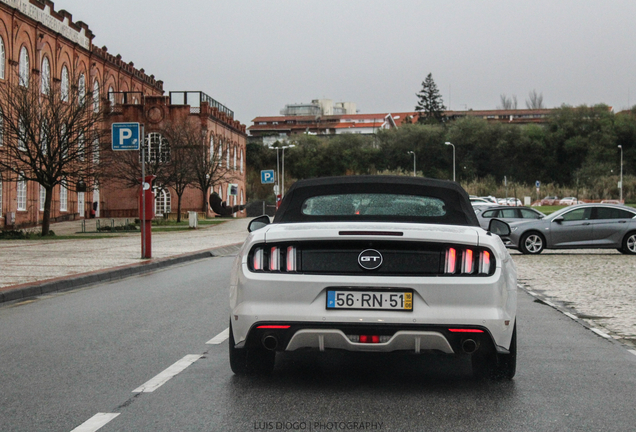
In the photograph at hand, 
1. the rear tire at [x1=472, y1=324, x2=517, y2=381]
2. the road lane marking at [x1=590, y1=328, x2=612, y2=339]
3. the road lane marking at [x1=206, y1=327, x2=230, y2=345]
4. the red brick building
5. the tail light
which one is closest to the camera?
the tail light

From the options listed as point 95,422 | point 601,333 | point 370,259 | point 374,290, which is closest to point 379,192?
point 370,259

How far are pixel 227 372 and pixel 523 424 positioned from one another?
2.42 meters

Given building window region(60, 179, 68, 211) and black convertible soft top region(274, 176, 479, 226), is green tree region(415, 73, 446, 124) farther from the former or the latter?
black convertible soft top region(274, 176, 479, 226)

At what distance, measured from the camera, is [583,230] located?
22.4m

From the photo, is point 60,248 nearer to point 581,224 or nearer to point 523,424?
point 581,224

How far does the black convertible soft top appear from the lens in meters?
6.30

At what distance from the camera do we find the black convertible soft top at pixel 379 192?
20.7 feet

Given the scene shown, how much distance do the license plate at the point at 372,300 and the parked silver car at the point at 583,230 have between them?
18.1 metres

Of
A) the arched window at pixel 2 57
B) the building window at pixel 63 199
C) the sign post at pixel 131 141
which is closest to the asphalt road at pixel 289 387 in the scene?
the sign post at pixel 131 141

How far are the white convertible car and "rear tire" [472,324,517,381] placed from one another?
0.56 ft

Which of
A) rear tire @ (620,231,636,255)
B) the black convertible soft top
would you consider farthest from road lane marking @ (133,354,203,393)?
rear tire @ (620,231,636,255)

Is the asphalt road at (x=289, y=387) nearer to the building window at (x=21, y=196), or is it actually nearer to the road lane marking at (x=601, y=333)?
the road lane marking at (x=601, y=333)

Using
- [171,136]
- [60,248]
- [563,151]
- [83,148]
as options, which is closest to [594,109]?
[563,151]

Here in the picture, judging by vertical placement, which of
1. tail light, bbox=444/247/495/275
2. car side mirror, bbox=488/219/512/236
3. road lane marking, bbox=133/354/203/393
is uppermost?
car side mirror, bbox=488/219/512/236
